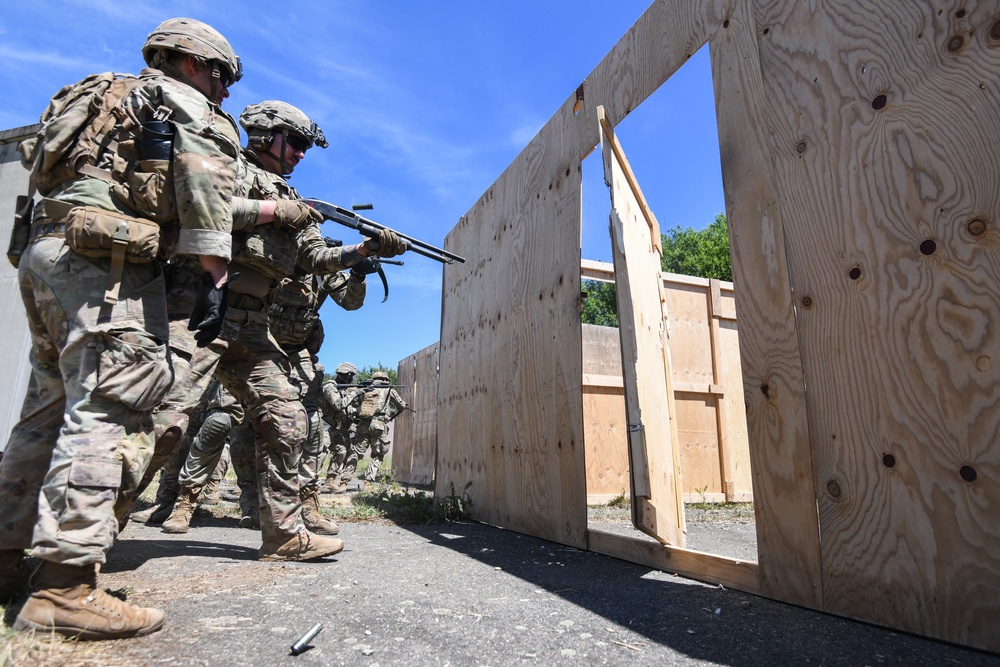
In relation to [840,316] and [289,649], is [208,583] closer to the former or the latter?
[289,649]

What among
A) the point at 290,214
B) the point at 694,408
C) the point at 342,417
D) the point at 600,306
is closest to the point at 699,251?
the point at 600,306

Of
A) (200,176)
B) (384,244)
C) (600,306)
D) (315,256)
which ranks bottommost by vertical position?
(200,176)

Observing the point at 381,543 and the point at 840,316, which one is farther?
the point at 381,543

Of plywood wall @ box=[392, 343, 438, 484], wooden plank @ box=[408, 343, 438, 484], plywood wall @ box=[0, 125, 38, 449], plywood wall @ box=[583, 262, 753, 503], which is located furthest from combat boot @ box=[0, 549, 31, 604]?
wooden plank @ box=[408, 343, 438, 484]

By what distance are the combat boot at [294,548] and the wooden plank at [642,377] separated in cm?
158

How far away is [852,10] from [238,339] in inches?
117

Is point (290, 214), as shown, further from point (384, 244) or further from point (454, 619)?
point (454, 619)

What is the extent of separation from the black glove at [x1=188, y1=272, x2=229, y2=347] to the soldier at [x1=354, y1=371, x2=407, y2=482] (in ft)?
31.3

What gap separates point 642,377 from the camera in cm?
282

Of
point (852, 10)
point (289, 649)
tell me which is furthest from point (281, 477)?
point (852, 10)

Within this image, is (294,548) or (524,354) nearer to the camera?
(294,548)

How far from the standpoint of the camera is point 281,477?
2939 millimetres

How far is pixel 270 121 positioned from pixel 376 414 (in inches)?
350

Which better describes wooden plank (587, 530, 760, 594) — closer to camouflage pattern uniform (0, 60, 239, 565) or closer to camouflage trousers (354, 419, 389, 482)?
camouflage pattern uniform (0, 60, 239, 565)
